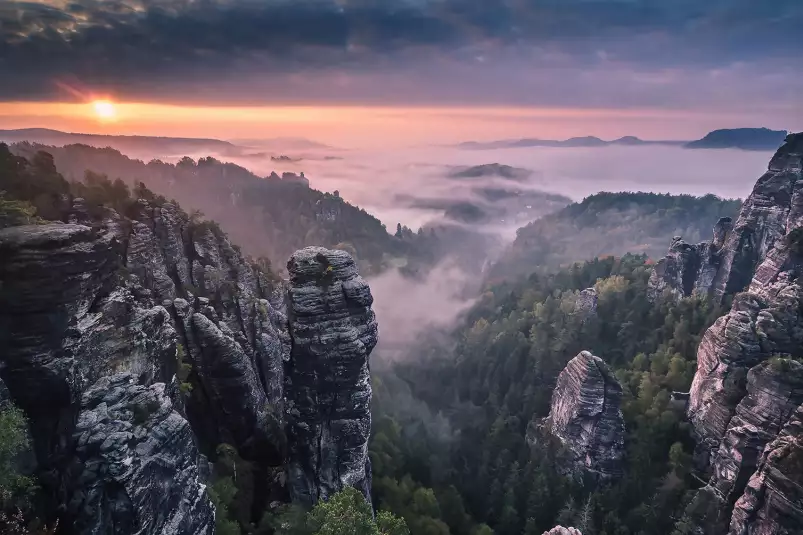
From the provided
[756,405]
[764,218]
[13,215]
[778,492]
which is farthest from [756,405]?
[13,215]

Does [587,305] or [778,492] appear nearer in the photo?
[778,492]

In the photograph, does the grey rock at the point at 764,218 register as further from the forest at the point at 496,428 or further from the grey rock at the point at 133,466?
the grey rock at the point at 133,466

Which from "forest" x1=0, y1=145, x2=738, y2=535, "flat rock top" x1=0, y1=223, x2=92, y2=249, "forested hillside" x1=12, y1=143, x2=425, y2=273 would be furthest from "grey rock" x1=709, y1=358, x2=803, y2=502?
"forested hillside" x1=12, y1=143, x2=425, y2=273

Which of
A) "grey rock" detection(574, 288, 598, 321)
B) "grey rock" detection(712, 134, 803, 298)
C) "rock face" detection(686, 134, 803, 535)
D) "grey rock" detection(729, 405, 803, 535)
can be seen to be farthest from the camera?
"grey rock" detection(574, 288, 598, 321)

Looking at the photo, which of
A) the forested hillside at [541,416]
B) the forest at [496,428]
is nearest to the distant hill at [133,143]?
the forest at [496,428]

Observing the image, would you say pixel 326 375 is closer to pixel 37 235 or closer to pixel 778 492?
pixel 37 235

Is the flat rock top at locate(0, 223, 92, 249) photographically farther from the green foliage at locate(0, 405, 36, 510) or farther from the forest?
the green foliage at locate(0, 405, 36, 510)

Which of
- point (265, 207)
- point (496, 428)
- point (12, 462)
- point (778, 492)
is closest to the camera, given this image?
point (12, 462)
